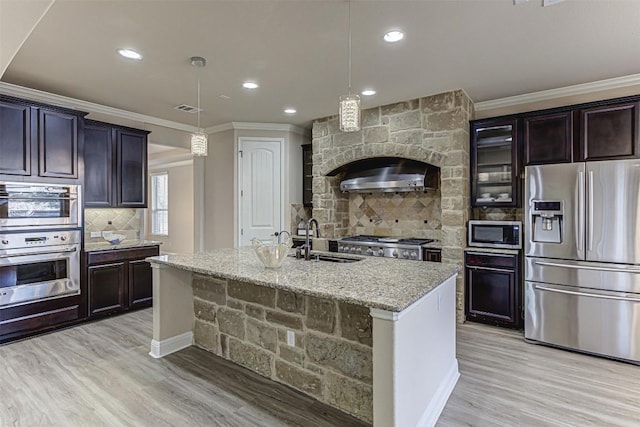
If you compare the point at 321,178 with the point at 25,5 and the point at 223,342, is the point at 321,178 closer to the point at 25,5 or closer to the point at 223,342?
the point at 223,342

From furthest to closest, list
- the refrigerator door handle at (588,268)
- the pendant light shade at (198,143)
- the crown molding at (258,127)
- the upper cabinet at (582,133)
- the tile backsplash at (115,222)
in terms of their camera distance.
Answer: the crown molding at (258,127), the tile backsplash at (115,222), the upper cabinet at (582,133), the pendant light shade at (198,143), the refrigerator door handle at (588,268)

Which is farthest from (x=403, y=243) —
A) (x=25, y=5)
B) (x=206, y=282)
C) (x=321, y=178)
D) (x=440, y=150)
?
(x=25, y=5)

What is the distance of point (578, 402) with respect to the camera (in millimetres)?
2438

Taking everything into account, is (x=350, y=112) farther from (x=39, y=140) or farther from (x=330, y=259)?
(x=39, y=140)

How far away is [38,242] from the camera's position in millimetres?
3621

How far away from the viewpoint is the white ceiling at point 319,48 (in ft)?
7.75

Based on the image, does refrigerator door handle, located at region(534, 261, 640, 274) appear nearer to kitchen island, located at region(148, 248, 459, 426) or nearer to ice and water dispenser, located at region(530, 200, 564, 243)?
ice and water dispenser, located at region(530, 200, 564, 243)

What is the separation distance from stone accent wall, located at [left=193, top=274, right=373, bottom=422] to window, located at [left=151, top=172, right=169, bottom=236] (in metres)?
6.32

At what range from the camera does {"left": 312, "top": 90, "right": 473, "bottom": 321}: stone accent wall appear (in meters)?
4.10

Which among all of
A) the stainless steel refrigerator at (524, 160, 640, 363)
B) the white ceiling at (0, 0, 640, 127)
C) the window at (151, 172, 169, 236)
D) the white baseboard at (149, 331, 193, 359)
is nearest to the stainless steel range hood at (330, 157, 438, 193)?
the white ceiling at (0, 0, 640, 127)

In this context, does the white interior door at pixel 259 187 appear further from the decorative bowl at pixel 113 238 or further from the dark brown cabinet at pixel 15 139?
the dark brown cabinet at pixel 15 139

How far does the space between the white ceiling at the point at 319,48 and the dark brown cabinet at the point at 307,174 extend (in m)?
1.58

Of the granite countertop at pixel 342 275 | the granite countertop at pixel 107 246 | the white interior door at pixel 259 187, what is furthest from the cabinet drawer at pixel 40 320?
the white interior door at pixel 259 187

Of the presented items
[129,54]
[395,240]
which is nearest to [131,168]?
[129,54]
